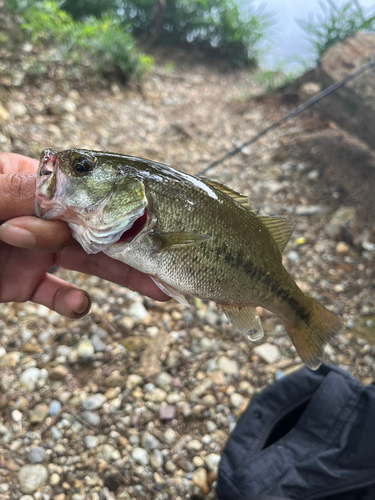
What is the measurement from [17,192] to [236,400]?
6.53ft

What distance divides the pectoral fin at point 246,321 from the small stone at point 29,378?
1.35 m

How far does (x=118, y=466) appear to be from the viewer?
200 cm

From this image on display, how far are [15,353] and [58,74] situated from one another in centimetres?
411

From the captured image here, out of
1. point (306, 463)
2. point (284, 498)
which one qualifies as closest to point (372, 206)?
point (306, 463)

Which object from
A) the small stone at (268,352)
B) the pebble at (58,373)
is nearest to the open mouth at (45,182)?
the pebble at (58,373)

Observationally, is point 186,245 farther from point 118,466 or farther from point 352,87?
point 352,87

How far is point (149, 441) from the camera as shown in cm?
213

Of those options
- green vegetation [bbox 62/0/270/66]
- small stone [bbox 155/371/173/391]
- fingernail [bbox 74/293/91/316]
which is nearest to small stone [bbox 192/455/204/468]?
small stone [bbox 155/371/173/391]

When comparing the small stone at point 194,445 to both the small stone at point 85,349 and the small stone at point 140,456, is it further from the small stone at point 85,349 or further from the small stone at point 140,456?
the small stone at point 85,349

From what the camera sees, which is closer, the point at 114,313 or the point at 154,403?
the point at 154,403

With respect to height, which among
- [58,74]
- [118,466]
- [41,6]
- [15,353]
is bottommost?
[118,466]

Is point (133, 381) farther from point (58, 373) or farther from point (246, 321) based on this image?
point (246, 321)

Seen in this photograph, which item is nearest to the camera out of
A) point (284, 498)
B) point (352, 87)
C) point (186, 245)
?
point (186, 245)

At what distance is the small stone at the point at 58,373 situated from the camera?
2289 millimetres
